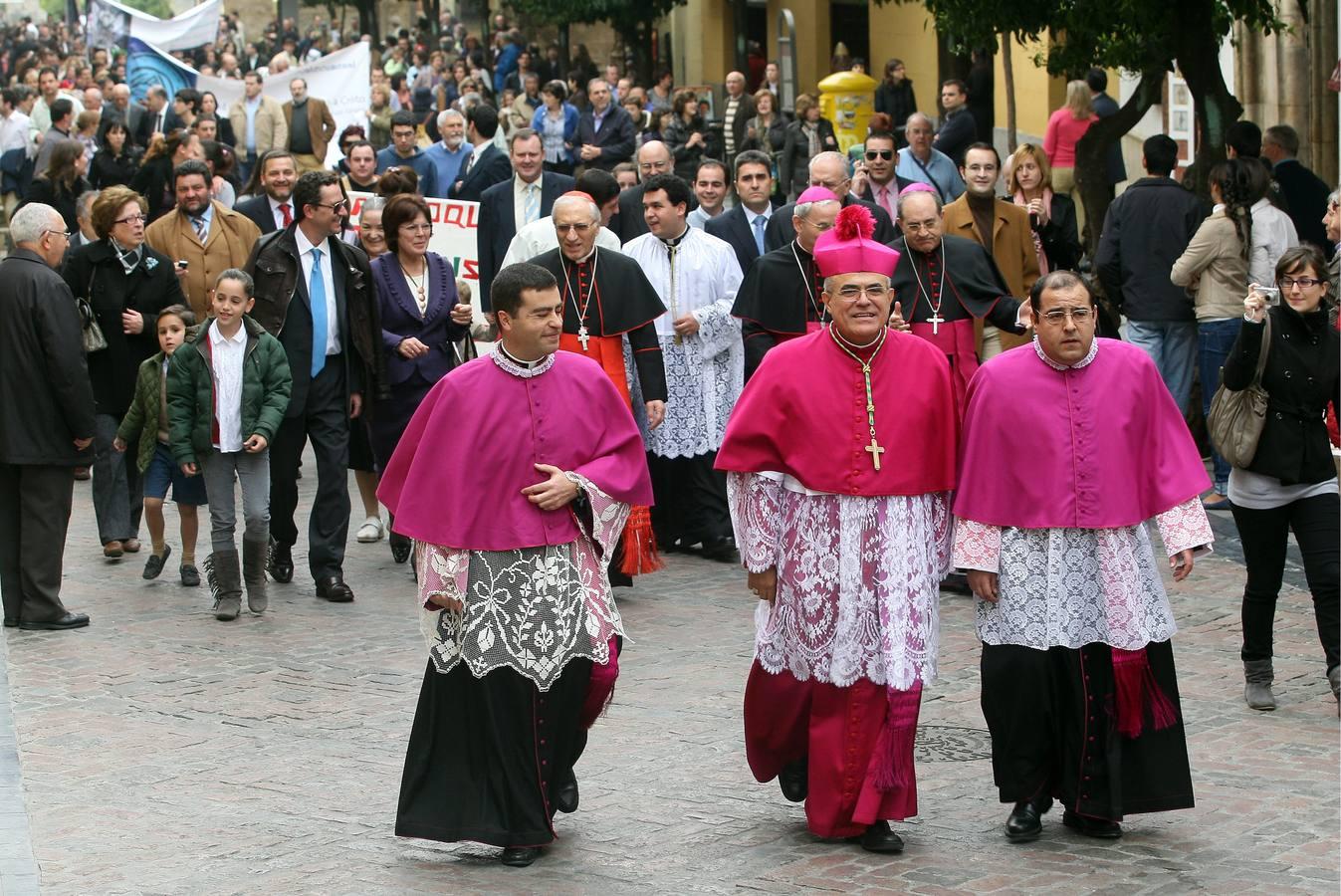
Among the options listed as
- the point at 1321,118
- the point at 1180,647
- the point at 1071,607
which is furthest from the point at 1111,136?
the point at 1071,607

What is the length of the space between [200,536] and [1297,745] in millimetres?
7220

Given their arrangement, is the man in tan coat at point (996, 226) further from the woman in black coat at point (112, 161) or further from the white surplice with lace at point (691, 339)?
the woman in black coat at point (112, 161)

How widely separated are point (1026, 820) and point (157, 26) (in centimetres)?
2559

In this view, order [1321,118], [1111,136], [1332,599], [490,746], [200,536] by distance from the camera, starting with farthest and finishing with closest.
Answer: [1321,118]
[1111,136]
[200,536]
[1332,599]
[490,746]

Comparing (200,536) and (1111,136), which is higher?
(1111,136)

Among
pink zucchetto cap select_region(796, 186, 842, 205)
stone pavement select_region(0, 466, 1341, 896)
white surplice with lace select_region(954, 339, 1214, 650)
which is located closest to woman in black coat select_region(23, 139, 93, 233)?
stone pavement select_region(0, 466, 1341, 896)

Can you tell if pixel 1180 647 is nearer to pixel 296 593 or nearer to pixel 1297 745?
pixel 1297 745

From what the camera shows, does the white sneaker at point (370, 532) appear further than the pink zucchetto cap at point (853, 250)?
Yes

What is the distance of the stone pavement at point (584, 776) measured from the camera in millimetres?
6711

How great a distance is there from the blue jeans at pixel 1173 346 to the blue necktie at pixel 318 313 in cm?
516

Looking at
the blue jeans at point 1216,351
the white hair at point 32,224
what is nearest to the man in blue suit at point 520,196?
the white hair at point 32,224

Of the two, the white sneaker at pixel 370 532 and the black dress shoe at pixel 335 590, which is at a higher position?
the white sneaker at pixel 370 532

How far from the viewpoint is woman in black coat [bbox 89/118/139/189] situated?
19.4 meters

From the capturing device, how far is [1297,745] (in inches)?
319
